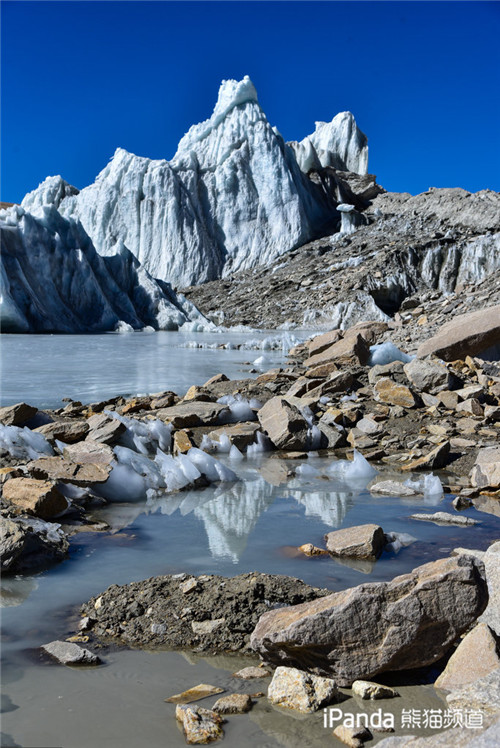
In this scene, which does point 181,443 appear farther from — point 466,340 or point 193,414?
point 466,340

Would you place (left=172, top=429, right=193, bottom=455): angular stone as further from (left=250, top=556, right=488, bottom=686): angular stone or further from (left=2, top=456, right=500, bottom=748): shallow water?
(left=250, top=556, right=488, bottom=686): angular stone

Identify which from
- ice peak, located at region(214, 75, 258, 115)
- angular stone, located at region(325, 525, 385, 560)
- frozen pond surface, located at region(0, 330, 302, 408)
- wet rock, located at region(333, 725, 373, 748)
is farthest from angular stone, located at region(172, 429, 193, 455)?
ice peak, located at region(214, 75, 258, 115)

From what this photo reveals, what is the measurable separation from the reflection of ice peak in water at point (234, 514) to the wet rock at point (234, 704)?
3.32 ft

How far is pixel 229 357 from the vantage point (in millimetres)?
13508

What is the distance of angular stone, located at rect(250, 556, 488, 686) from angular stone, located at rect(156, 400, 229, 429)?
360 centimetres

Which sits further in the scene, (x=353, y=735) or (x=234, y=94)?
(x=234, y=94)

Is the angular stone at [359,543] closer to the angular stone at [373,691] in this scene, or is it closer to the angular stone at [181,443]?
the angular stone at [373,691]

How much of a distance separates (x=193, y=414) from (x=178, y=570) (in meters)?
2.96

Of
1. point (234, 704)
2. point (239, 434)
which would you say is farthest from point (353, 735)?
point (239, 434)

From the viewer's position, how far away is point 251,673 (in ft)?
5.95

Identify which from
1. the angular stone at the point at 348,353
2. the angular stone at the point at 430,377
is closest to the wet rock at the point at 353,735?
the angular stone at the point at 430,377

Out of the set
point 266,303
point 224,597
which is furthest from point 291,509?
point 266,303

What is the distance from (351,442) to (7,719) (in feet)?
12.9

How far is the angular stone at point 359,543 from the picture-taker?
2717 millimetres
